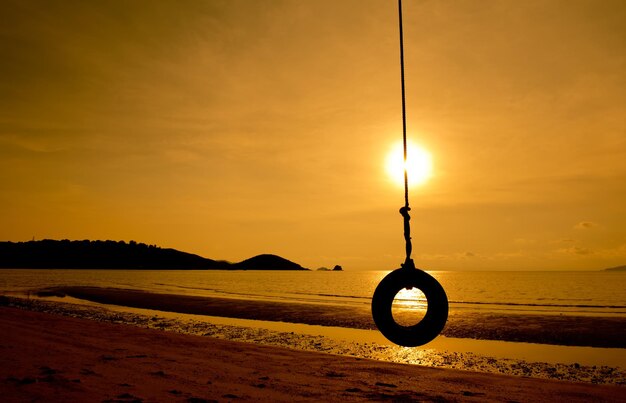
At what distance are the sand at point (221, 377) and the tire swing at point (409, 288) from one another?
9.98 feet

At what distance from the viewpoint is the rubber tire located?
19.2 feet

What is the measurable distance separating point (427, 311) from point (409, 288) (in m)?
0.36

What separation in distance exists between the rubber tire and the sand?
9.95ft

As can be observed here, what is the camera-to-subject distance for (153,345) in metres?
13.4

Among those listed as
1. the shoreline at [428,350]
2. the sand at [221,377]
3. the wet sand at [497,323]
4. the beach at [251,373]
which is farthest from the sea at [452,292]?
the sand at [221,377]

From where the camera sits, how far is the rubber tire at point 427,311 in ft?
19.2

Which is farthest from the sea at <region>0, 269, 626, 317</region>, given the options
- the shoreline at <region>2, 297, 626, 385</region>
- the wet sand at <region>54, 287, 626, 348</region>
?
the shoreline at <region>2, 297, 626, 385</region>

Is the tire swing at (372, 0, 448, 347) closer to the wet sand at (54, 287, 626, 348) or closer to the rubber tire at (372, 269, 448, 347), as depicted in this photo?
the rubber tire at (372, 269, 448, 347)

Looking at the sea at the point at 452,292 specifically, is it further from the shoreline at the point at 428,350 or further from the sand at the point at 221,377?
the sand at the point at 221,377

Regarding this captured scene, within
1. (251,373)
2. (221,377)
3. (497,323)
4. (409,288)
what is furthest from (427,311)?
(497,323)

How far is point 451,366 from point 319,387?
16.8 ft

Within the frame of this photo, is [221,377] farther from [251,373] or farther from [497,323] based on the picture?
[497,323]

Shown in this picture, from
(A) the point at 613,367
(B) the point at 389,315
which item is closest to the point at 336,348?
(A) the point at 613,367

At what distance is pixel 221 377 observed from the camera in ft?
31.2
